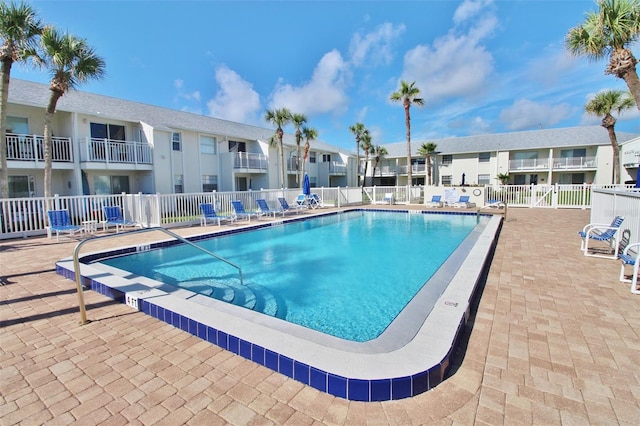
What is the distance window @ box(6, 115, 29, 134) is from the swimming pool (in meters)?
14.4

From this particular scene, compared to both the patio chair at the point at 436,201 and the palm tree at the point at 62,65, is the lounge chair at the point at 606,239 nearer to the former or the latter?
the patio chair at the point at 436,201

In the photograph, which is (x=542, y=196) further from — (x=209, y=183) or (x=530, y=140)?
(x=209, y=183)

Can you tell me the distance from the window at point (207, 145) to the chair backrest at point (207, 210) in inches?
381

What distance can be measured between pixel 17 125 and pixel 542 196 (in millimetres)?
28879

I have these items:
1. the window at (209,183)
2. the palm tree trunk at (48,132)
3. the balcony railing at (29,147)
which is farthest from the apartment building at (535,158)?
the balcony railing at (29,147)

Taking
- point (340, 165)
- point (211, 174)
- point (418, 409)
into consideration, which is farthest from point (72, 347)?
point (340, 165)

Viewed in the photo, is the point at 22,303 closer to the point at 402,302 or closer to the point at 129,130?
the point at 402,302

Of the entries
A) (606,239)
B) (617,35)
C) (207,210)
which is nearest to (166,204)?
(207,210)

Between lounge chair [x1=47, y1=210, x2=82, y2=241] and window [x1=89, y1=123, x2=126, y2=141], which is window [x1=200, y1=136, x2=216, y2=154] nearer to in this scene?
window [x1=89, y1=123, x2=126, y2=141]

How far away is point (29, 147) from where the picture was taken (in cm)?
1330

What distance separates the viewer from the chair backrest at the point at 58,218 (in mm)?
9788

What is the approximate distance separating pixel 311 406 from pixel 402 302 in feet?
11.4

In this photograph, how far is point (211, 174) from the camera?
21.4m

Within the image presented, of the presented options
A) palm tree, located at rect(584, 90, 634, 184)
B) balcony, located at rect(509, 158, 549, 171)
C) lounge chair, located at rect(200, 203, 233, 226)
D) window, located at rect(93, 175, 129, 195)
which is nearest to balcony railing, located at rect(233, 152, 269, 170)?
window, located at rect(93, 175, 129, 195)
